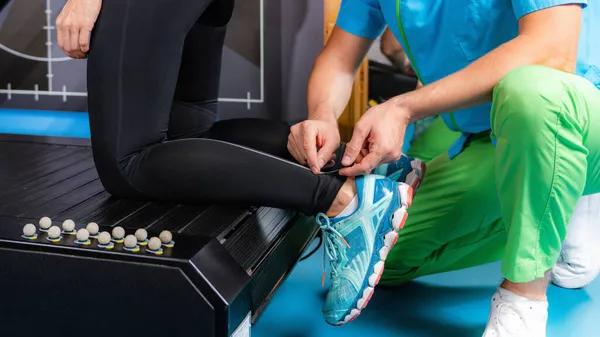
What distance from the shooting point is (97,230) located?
3.57 feet

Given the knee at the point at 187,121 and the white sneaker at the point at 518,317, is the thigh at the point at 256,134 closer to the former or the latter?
the knee at the point at 187,121

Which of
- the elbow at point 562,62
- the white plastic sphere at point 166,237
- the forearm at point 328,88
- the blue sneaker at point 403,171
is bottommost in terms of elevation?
the white plastic sphere at point 166,237

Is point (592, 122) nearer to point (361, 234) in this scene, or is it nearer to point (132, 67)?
point (361, 234)

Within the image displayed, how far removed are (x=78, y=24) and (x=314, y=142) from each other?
19.7 inches

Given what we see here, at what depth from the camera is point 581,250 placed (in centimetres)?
165

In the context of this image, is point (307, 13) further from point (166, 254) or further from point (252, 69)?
point (166, 254)

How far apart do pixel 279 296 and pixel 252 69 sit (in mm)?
2001

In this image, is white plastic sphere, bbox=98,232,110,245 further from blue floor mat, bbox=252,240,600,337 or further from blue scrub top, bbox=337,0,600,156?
blue scrub top, bbox=337,0,600,156

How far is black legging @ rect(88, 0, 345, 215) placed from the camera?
1.21 m

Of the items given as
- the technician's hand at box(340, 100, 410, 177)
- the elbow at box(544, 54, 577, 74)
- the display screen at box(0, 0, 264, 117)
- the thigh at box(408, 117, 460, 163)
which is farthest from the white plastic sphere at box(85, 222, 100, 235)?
the display screen at box(0, 0, 264, 117)

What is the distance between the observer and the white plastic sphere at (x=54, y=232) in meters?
1.06

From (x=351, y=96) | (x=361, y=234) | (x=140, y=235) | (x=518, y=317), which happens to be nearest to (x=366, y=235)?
(x=361, y=234)

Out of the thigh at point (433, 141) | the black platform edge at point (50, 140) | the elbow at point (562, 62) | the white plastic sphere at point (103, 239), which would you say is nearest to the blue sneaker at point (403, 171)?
the elbow at point (562, 62)

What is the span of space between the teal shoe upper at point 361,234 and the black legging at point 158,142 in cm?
5
